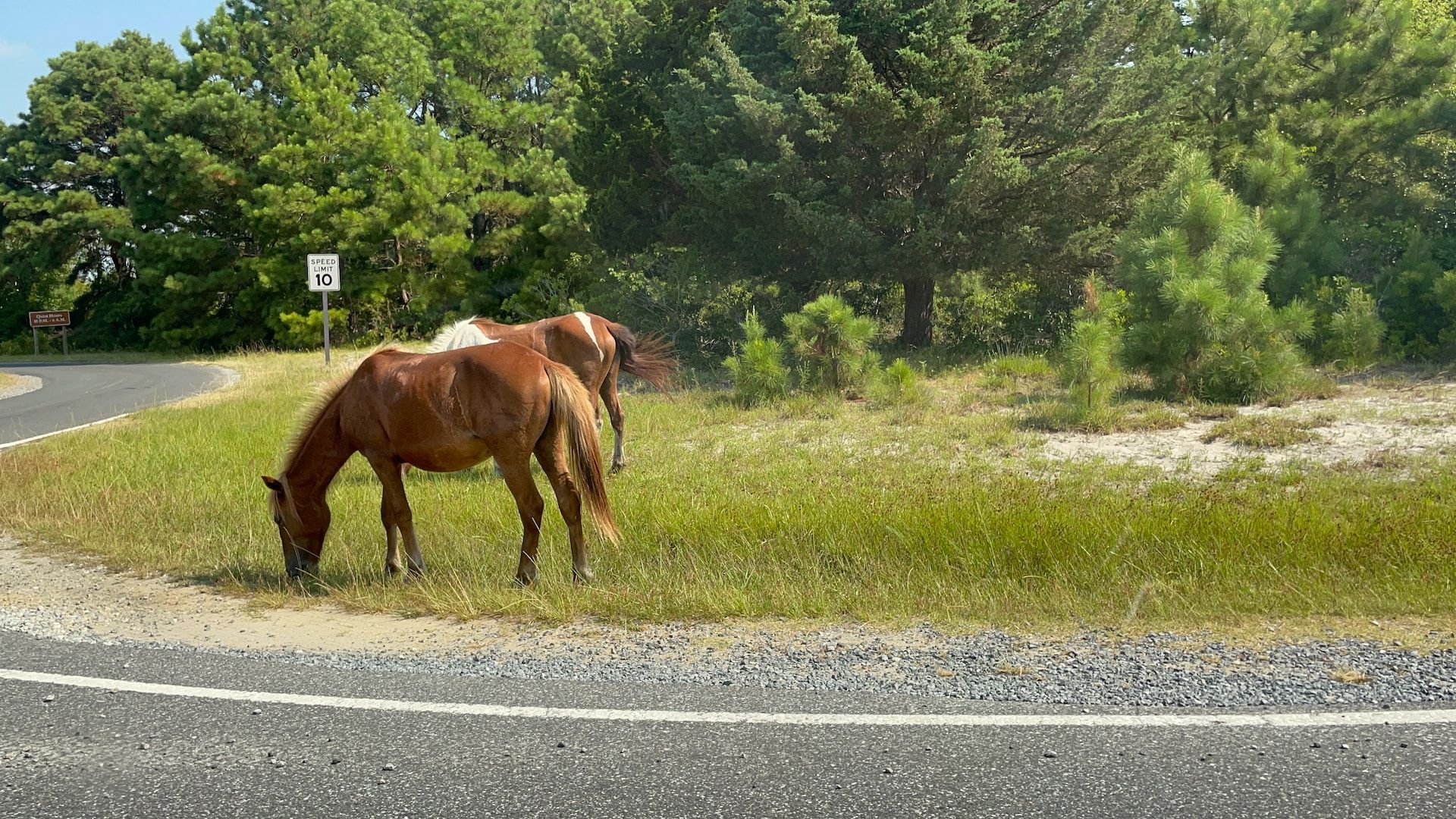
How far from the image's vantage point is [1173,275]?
1440cm

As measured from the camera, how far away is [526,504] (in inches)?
268

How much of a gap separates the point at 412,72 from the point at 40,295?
19.7 metres

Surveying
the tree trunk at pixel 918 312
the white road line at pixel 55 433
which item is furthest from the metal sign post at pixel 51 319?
the tree trunk at pixel 918 312

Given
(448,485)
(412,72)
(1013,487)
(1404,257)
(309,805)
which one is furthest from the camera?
(412,72)

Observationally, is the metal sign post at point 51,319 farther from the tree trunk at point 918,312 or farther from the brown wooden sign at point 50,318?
the tree trunk at point 918,312

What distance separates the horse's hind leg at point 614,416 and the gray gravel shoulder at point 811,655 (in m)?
5.47

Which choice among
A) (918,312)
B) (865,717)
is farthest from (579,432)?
(918,312)

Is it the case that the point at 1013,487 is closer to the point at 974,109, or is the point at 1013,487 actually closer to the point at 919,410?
the point at 919,410

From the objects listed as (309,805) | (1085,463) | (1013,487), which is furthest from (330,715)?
(1085,463)

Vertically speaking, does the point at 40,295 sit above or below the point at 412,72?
below

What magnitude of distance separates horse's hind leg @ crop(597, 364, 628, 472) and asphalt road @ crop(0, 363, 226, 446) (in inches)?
359

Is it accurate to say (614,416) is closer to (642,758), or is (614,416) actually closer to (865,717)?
(865,717)

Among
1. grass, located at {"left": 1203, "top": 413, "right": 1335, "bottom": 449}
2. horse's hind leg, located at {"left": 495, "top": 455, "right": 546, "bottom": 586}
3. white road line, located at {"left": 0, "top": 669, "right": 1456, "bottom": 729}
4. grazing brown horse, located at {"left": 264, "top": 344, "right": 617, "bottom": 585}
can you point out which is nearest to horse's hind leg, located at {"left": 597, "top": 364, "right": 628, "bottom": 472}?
grazing brown horse, located at {"left": 264, "top": 344, "right": 617, "bottom": 585}

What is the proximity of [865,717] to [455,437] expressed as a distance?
3.50 m
